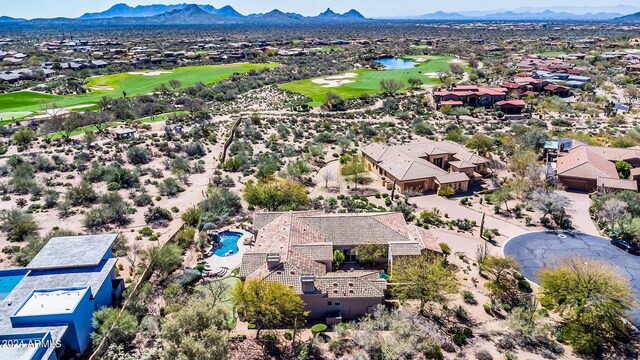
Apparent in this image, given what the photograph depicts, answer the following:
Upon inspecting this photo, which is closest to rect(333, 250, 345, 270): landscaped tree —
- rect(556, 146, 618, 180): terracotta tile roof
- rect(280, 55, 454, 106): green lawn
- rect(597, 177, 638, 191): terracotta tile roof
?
rect(556, 146, 618, 180): terracotta tile roof

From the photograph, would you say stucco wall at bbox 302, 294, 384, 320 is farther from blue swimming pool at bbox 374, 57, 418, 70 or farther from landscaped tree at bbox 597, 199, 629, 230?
blue swimming pool at bbox 374, 57, 418, 70

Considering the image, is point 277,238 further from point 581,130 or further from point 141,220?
point 581,130

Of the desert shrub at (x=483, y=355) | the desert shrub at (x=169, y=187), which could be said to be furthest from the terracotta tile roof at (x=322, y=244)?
the desert shrub at (x=169, y=187)

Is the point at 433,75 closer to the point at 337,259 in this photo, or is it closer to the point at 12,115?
the point at 337,259


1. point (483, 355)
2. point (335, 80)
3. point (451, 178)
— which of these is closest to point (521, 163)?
point (451, 178)

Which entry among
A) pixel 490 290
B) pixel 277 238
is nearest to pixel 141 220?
pixel 277 238

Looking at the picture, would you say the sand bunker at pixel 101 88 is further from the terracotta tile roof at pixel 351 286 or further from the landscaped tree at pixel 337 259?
the terracotta tile roof at pixel 351 286
